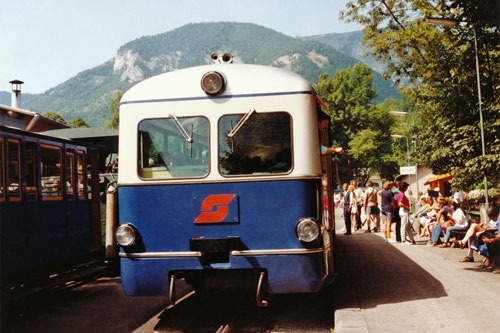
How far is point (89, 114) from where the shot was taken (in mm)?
198625

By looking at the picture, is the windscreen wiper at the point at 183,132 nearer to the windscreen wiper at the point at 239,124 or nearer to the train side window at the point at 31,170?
the windscreen wiper at the point at 239,124

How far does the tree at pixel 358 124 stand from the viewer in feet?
188

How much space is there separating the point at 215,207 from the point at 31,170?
13.3 feet

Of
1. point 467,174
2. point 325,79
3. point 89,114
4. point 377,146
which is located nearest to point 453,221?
point 467,174

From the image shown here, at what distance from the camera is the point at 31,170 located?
31.0 feet

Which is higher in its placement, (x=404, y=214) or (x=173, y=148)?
(x=173, y=148)

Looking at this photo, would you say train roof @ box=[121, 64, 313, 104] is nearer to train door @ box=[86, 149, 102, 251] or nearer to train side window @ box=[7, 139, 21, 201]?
train side window @ box=[7, 139, 21, 201]

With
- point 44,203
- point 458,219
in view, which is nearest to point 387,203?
point 458,219

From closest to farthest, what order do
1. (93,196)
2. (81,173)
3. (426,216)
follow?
(81,173), (93,196), (426,216)

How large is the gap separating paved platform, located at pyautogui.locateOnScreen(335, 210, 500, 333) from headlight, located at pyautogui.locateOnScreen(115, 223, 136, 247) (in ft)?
8.31

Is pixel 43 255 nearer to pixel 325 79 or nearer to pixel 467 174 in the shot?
pixel 467 174

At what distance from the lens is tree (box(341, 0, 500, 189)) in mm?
11901

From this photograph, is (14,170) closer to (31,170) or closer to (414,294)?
(31,170)

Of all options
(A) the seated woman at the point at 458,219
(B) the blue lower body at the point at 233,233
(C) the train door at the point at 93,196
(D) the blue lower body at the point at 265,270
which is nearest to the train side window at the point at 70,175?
(C) the train door at the point at 93,196
